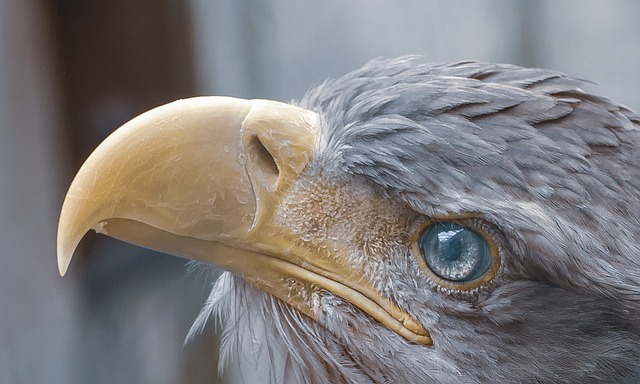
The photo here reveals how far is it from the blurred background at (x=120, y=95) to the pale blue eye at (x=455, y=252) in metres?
0.44

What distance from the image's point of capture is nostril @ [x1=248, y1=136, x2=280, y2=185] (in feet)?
3.60

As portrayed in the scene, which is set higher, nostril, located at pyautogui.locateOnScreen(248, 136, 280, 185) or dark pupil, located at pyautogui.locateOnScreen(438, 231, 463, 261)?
nostril, located at pyautogui.locateOnScreen(248, 136, 280, 185)

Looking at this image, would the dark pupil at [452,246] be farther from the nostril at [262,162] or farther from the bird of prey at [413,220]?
the nostril at [262,162]

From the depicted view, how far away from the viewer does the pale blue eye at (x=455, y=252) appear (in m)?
1.02

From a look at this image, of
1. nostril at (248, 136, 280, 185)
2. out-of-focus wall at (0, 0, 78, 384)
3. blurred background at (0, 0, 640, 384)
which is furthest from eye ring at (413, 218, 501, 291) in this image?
out-of-focus wall at (0, 0, 78, 384)

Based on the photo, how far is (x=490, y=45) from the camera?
7.86 feet

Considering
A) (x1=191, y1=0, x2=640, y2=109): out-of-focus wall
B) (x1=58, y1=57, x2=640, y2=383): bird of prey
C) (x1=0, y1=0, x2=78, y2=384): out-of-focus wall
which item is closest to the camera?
(x1=58, y1=57, x2=640, y2=383): bird of prey

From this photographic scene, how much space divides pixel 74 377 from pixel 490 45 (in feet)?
4.84

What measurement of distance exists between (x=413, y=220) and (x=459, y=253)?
73mm

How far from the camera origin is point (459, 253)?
1034 mm

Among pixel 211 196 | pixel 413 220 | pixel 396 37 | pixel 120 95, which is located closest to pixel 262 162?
pixel 211 196

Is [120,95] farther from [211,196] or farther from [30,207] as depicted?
[211,196]

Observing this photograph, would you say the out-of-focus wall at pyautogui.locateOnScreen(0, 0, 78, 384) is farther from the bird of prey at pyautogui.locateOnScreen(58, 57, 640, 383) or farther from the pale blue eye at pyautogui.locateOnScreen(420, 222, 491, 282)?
the pale blue eye at pyautogui.locateOnScreen(420, 222, 491, 282)

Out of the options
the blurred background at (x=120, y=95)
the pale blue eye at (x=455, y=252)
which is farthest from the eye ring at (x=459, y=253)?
the blurred background at (x=120, y=95)
